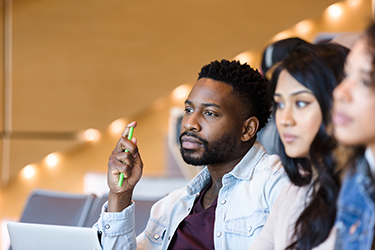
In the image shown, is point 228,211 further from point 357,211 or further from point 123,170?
point 357,211

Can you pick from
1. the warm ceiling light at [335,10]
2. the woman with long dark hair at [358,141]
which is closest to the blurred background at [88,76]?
the warm ceiling light at [335,10]

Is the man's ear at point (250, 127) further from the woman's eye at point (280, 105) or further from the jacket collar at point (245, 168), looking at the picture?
the woman's eye at point (280, 105)

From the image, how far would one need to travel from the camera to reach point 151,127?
14.1 ft

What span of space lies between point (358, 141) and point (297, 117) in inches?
7.3

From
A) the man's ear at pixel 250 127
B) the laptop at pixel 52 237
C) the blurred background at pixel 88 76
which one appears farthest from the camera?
the blurred background at pixel 88 76

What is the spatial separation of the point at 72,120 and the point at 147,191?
1.25 meters

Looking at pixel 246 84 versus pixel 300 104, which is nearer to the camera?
pixel 300 104

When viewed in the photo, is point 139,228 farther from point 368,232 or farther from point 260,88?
point 368,232

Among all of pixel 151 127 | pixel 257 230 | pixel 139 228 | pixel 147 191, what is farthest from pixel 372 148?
pixel 151 127

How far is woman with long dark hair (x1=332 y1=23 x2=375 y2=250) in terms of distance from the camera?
598 mm

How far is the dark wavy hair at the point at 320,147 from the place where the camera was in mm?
734

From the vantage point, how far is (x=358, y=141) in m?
0.61

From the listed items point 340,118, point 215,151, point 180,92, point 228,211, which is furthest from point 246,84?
point 180,92

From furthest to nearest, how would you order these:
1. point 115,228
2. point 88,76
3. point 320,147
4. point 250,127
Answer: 1. point 88,76
2. point 250,127
3. point 115,228
4. point 320,147
